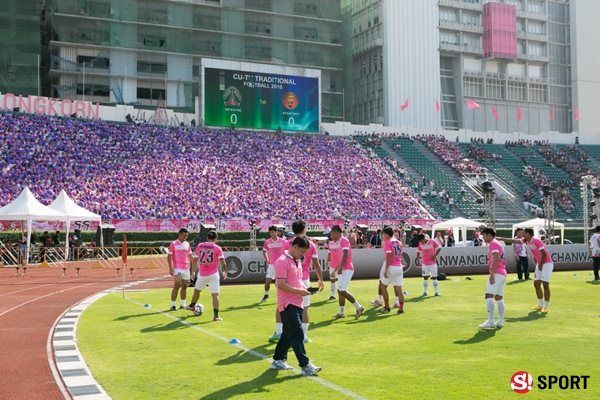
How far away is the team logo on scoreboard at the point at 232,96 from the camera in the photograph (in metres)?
63.5

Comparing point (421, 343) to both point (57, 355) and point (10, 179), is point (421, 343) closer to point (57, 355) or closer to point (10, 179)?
point (57, 355)

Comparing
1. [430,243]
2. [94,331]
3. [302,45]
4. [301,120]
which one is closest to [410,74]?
[302,45]

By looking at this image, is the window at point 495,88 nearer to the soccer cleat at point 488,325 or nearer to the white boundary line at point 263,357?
the white boundary line at point 263,357

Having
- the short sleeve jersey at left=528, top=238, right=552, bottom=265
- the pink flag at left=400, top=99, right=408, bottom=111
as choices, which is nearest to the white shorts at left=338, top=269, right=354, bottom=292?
the short sleeve jersey at left=528, top=238, right=552, bottom=265

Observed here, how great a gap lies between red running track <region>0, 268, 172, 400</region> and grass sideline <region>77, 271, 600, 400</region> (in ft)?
2.65

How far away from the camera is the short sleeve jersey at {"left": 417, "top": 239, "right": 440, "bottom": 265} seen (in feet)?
73.9

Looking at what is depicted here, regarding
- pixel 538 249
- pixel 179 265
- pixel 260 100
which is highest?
pixel 260 100

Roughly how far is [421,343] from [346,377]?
10.5 feet

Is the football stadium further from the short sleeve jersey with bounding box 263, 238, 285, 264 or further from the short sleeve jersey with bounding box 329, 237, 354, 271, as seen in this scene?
the short sleeve jersey with bounding box 263, 238, 285, 264

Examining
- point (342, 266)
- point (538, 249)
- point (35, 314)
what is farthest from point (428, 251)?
point (35, 314)

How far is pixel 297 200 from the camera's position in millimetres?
54656

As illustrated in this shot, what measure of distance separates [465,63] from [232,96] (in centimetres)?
3701

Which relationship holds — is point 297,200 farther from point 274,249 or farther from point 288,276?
point 288,276

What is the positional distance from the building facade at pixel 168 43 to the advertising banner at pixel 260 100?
5.70 meters
